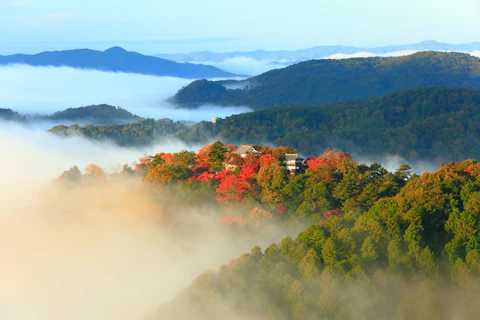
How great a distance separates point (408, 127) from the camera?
157m

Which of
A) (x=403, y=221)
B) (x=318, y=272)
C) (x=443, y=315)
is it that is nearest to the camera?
(x=443, y=315)

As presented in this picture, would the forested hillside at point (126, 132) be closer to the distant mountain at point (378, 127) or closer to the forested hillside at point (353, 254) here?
the distant mountain at point (378, 127)

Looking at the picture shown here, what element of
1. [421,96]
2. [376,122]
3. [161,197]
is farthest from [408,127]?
[161,197]

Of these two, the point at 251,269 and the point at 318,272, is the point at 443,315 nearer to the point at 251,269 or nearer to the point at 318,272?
the point at 318,272

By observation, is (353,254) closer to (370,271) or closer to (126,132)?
(370,271)

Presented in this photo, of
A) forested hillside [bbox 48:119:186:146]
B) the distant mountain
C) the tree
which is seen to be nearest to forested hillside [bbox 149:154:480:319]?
the tree

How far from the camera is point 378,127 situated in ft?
537

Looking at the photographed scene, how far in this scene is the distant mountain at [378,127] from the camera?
151250 millimetres

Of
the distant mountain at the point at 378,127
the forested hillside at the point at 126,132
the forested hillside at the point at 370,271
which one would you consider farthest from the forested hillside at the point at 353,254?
the forested hillside at the point at 126,132

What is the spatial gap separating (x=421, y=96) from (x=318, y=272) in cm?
14425

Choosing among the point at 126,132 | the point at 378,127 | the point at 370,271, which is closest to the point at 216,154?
the point at 370,271

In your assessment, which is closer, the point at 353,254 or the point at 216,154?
the point at 353,254

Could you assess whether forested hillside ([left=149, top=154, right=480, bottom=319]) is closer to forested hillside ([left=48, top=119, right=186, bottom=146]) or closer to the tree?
the tree

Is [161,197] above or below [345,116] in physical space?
above
